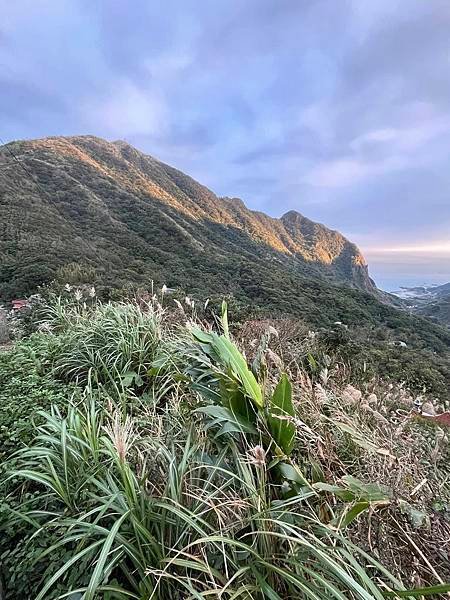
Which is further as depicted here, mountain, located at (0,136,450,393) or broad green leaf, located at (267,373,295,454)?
mountain, located at (0,136,450,393)

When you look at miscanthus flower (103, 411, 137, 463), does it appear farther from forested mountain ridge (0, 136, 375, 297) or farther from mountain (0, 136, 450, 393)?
forested mountain ridge (0, 136, 375, 297)

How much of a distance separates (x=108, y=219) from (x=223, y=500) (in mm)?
24513

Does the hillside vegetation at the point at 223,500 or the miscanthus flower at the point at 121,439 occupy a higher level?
the miscanthus flower at the point at 121,439

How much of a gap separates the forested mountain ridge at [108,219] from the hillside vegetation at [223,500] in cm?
808

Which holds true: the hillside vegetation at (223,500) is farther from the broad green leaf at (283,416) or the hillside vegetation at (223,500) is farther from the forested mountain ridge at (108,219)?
the forested mountain ridge at (108,219)

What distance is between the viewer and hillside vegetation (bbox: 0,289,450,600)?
130 centimetres

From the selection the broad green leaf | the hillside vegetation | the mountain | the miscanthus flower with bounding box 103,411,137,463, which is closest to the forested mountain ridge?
the mountain

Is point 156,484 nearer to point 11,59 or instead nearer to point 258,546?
point 258,546

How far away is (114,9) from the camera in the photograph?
682 cm

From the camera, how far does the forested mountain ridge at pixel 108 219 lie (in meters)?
13.0

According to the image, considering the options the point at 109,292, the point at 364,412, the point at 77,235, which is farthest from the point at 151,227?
the point at 364,412

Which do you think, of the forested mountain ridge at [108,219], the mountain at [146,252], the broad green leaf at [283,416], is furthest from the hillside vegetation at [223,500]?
the forested mountain ridge at [108,219]

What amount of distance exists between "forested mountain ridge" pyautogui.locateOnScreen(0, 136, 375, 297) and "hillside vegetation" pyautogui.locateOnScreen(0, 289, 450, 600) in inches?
318

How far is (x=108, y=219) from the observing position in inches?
949
